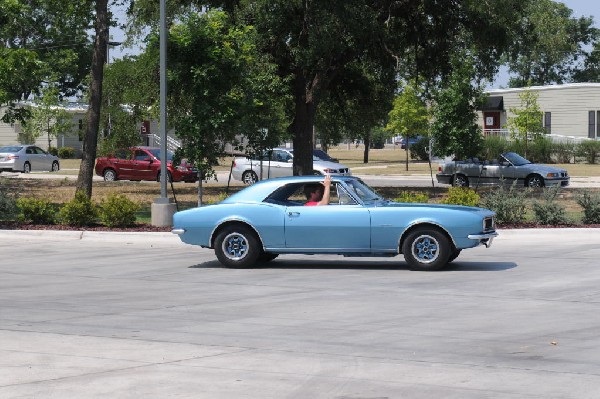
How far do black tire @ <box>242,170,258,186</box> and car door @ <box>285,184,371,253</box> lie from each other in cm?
2820

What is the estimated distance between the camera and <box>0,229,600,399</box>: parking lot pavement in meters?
8.60

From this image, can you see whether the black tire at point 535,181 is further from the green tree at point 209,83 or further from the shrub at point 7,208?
the shrub at point 7,208

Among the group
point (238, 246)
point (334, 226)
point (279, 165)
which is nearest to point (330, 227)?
point (334, 226)

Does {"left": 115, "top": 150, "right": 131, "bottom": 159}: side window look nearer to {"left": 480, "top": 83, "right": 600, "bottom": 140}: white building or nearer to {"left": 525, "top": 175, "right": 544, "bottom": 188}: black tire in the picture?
{"left": 525, "top": 175, "right": 544, "bottom": 188}: black tire

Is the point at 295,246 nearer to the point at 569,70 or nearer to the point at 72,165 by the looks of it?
the point at 72,165

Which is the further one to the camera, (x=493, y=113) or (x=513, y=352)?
(x=493, y=113)

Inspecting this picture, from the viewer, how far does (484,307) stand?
12.8 m

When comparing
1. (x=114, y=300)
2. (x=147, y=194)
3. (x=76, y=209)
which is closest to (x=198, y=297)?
(x=114, y=300)

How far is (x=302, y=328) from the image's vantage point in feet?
37.4

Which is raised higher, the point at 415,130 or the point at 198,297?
the point at 415,130

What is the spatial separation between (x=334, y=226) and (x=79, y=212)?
365 inches

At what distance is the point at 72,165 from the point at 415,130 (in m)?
21.2

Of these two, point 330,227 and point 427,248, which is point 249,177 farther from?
point 427,248

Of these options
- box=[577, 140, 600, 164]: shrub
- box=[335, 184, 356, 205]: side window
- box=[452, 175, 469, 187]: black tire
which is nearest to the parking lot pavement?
box=[335, 184, 356, 205]: side window
